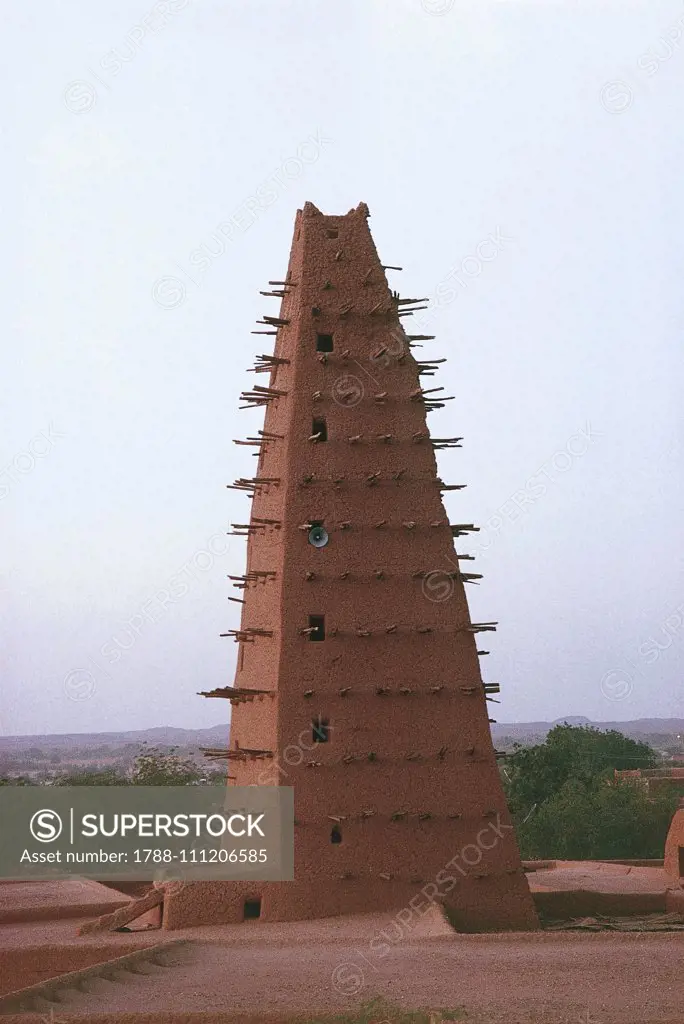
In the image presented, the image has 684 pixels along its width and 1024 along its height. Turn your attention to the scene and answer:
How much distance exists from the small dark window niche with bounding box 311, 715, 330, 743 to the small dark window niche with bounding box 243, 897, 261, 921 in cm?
244

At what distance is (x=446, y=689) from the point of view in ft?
66.2

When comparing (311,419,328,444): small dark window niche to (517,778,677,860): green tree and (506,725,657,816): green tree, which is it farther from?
(506,725,657,816): green tree

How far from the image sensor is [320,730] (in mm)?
19766

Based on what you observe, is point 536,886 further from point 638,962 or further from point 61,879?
point 61,879

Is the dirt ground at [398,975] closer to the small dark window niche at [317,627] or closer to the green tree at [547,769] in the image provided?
the small dark window niche at [317,627]

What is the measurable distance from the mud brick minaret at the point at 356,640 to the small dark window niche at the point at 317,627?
1.4 inches

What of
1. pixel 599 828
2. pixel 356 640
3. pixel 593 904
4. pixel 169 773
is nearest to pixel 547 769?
pixel 599 828

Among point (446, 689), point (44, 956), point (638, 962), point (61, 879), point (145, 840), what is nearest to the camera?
point (638, 962)

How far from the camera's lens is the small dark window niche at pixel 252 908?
19.0m

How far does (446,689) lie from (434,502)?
2.97 metres

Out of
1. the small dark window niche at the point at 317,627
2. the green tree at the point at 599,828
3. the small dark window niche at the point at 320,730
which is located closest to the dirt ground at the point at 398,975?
the small dark window niche at the point at 320,730

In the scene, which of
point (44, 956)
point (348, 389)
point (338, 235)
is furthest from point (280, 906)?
point (338, 235)

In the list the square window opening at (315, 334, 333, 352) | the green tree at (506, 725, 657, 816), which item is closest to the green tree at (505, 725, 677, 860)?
the green tree at (506, 725, 657, 816)

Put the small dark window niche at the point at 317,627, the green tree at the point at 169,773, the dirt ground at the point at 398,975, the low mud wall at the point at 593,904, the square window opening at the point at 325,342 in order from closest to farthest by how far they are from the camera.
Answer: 1. the dirt ground at the point at 398,975
2. the small dark window niche at the point at 317,627
3. the low mud wall at the point at 593,904
4. the square window opening at the point at 325,342
5. the green tree at the point at 169,773
